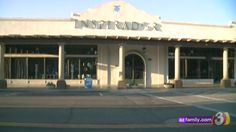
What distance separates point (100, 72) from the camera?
35.2 m

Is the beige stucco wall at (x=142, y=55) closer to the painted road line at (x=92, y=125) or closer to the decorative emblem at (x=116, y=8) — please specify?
the decorative emblem at (x=116, y=8)

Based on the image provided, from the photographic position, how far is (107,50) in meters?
35.5

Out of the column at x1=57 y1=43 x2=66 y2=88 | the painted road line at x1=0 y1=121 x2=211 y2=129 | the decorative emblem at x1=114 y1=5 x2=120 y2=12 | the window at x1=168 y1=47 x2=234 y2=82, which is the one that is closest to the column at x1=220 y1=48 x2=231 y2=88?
the window at x1=168 y1=47 x2=234 y2=82

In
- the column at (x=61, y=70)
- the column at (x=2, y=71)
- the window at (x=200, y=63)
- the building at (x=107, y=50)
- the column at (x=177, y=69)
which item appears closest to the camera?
the column at (x=2, y=71)

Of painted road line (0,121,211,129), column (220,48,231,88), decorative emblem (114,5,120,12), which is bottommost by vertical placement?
painted road line (0,121,211,129)

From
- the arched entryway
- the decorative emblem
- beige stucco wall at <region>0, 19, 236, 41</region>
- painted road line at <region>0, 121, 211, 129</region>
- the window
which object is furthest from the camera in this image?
the window

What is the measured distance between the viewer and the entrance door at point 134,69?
1433 inches

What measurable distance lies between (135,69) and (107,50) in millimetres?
3406

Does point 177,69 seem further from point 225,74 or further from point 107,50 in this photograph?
point 107,50

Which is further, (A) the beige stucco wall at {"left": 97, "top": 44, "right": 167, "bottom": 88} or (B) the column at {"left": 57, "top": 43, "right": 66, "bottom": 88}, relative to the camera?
(A) the beige stucco wall at {"left": 97, "top": 44, "right": 167, "bottom": 88}

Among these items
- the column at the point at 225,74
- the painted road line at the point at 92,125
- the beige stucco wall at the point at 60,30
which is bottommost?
the painted road line at the point at 92,125

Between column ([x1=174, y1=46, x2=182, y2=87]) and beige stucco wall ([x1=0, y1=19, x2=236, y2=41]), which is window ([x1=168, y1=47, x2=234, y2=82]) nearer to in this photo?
beige stucco wall ([x1=0, y1=19, x2=236, y2=41])

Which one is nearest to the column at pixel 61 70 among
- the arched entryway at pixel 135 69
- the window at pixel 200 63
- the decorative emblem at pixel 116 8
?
the decorative emblem at pixel 116 8

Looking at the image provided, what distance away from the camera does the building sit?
32.9m
